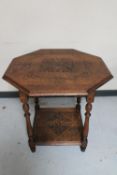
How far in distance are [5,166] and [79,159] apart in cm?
51

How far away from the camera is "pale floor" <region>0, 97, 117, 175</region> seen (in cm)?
119

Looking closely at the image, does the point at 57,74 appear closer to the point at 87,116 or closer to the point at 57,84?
the point at 57,84

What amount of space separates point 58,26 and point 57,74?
1.89 feet

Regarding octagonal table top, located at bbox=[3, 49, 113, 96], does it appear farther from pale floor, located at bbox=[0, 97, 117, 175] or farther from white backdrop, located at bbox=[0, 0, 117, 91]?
pale floor, located at bbox=[0, 97, 117, 175]

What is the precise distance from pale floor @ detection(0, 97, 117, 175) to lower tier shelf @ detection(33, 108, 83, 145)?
0.32 feet

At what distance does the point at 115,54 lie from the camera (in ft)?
5.29

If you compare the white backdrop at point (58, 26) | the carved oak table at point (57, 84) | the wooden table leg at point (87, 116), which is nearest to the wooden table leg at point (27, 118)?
the carved oak table at point (57, 84)

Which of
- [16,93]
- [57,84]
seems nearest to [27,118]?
[57,84]

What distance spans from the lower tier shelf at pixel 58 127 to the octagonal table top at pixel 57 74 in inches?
19.2

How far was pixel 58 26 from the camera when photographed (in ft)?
4.74

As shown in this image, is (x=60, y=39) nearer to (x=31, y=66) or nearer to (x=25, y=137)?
(x=31, y=66)

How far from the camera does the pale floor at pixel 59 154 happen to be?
3.90 feet

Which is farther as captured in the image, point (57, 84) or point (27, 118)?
point (27, 118)

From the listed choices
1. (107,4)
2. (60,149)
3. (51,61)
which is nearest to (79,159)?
(60,149)
